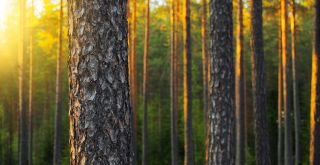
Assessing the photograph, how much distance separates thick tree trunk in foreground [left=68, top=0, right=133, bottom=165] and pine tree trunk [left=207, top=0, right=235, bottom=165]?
154 inches

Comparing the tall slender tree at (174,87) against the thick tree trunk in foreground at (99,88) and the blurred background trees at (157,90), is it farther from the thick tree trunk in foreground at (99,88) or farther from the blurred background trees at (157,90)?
the thick tree trunk in foreground at (99,88)

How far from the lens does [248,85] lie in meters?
26.7

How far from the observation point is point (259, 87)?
10781 mm

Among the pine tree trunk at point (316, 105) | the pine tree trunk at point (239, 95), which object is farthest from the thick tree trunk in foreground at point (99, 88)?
the pine tree trunk at point (239, 95)

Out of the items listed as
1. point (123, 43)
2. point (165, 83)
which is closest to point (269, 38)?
point (165, 83)

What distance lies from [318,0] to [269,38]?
14.1m

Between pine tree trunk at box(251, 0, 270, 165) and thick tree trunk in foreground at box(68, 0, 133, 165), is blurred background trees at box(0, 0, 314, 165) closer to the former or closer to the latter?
pine tree trunk at box(251, 0, 270, 165)

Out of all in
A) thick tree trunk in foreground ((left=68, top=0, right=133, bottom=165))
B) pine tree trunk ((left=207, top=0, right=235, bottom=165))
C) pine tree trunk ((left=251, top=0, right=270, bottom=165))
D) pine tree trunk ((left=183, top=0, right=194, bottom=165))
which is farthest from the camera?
pine tree trunk ((left=183, top=0, right=194, bottom=165))

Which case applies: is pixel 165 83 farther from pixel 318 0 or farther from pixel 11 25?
pixel 318 0

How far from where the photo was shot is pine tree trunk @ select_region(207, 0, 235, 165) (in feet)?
22.1

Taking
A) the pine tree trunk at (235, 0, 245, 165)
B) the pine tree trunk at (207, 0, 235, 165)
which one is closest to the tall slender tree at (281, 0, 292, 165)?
the pine tree trunk at (235, 0, 245, 165)

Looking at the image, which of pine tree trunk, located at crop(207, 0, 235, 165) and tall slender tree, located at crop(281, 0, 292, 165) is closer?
pine tree trunk, located at crop(207, 0, 235, 165)

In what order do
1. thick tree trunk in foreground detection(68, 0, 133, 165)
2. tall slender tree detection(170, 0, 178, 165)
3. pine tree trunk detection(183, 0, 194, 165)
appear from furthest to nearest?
tall slender tree detection(170, 0, 178, 165) → pine tree trunk detection(183, 0, 194, 165) → thick tree trunk in foreground detection(68, 0, 133, 165)

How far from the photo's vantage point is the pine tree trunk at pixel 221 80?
265 inches
